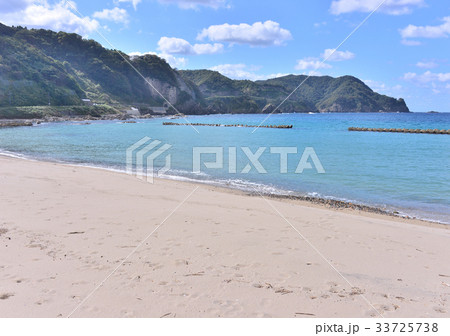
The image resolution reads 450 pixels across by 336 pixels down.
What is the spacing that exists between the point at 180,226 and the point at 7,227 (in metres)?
3.32

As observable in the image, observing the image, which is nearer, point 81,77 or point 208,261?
point 208,261

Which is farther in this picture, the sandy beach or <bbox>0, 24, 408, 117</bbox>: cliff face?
<bbox>0, 24, 408, 117</bbox>: cliff face

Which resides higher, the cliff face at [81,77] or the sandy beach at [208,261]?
the cliff face at [81,77]

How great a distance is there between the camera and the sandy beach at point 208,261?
11.7 feet

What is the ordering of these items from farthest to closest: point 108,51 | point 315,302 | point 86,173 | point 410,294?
1. point 108,51
2. point 86,173
3. point 410,294
4. point 315,302

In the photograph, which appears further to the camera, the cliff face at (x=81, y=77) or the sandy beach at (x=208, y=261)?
the cliff face at (x=81, y=77)

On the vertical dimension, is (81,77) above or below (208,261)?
above

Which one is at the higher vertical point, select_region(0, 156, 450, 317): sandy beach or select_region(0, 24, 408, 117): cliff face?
select_region(0, 24, 408, 117): cliff face

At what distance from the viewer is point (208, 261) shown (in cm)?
477

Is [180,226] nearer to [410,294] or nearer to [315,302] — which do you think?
[315,302]

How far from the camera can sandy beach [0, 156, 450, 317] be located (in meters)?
3.56
